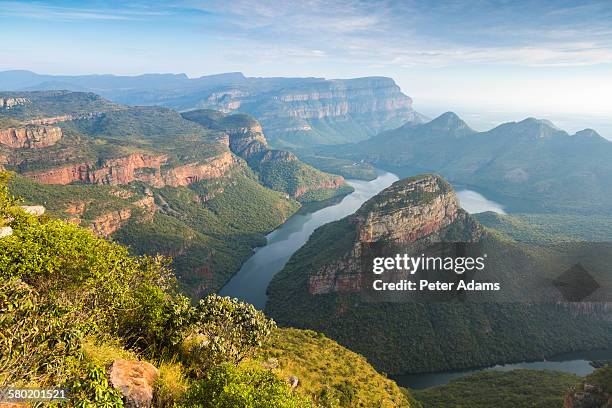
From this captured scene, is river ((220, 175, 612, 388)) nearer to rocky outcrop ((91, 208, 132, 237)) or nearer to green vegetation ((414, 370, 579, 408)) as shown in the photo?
green vegetation ((414, 370, 579, 408))

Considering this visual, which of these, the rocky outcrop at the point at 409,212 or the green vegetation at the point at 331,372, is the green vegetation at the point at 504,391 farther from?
the rocky outcrop at the point at 409,212

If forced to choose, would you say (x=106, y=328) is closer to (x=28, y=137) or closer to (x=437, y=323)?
(x=437, y=323)

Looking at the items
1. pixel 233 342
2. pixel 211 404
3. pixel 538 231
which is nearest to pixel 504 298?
pixel 538 231

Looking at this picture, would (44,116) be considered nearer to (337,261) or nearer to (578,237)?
(337,261)

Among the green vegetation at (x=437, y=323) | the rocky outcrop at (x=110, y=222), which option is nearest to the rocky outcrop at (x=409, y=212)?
the green vegetation at (x=437, y=323)

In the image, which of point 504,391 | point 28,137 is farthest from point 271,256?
point 504,391

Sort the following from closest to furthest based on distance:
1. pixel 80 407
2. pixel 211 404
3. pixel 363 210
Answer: pixel 80 407 < pixel 211 404 < pixel 363 210
